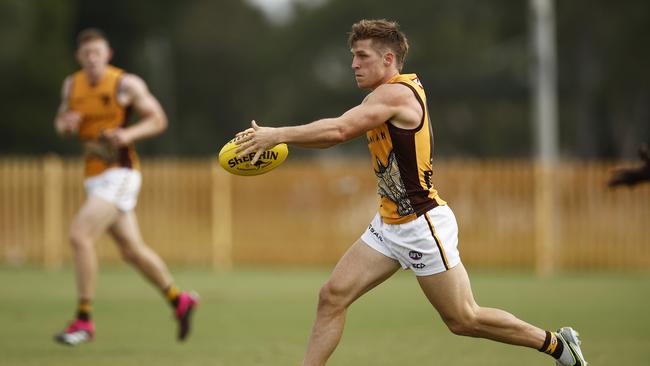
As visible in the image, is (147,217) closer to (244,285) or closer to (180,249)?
(180,249)

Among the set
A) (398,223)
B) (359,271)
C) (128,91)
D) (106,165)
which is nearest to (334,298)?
(359,271)

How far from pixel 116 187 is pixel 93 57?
4.31 feet

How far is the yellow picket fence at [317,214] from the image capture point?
2227 cm

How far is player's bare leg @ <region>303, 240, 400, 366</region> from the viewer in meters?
7.12

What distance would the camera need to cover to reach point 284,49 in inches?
2751

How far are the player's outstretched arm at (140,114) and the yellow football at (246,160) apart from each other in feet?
12.4

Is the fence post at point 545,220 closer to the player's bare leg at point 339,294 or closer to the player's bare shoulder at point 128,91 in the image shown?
the player's bare shoulder at point 128,91

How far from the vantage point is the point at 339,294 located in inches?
282

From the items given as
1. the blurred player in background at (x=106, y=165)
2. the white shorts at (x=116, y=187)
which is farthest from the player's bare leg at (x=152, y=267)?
the white shorts at (x=116, y=187)

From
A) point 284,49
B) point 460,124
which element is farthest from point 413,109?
point 284,49

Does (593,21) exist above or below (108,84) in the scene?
above

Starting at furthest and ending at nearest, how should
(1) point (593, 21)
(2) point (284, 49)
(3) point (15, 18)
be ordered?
(2) point (284, 49)
(1) point (593, 21)
(3) point (15, 18)

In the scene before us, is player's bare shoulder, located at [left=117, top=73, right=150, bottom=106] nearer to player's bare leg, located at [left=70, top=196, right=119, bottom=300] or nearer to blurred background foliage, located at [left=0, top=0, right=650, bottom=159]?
player's bare leg, located at [left=70, top=196, right=119, bottom=300]

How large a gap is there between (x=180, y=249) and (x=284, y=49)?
156 feet
